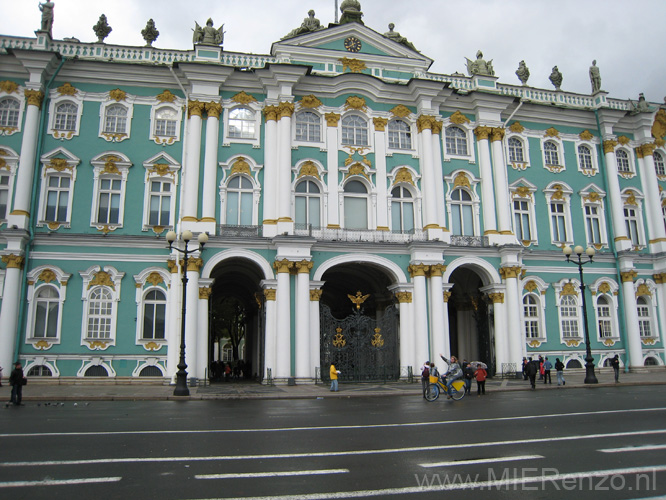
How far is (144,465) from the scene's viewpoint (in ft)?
27.4

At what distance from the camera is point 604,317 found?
110 feet

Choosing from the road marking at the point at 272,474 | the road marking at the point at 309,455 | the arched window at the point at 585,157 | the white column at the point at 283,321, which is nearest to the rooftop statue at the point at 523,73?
the arched window at the point at 585,157

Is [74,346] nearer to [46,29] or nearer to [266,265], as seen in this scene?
[266,265]

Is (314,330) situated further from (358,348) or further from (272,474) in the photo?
(272,474)

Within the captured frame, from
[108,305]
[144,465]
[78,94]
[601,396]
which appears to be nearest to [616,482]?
[144,465]

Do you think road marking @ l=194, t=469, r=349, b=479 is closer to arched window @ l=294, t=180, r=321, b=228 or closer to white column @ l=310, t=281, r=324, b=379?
white column @ l=310, t=281, r=324, b=379

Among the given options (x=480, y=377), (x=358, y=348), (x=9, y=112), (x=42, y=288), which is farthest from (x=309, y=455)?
(x=9, y=112)

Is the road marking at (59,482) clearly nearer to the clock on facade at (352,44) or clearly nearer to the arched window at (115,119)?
the arched window at (115,119)

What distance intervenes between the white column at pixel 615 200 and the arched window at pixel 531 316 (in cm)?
698

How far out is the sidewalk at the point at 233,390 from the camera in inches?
810

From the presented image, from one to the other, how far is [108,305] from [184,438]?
18.0m

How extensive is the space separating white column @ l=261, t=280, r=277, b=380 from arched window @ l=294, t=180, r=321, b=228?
4.25m

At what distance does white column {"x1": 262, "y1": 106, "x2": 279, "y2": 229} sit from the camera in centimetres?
2845

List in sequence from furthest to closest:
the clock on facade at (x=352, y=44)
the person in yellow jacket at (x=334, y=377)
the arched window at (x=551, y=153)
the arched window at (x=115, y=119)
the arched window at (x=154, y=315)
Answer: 1. the arched window at (x=551, y=153)
2. the clock on facade at (x=352, y=44)
3. the arched window at (x=115, y=119)
4. the arched window at (x=154, y=315)
5. the person in yellow jacket at (x=334, y=377)
